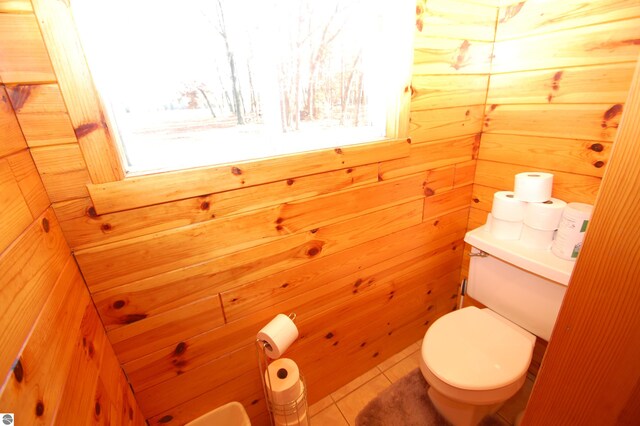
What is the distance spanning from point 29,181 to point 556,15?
184cm

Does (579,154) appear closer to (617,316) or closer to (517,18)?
(517,18)

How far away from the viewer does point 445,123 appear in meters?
1.38

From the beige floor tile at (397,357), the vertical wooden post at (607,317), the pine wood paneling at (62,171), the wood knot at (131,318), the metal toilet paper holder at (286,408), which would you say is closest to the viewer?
the vertical wooden post at (607,317)

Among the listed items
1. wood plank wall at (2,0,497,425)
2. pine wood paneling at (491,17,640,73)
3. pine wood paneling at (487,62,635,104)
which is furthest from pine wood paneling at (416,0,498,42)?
pine wood paneling at (487,62,635,104)

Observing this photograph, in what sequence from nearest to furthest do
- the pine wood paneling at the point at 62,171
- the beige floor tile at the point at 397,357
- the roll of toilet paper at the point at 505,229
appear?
the pine wood paneling at the point at 62,171, the roll of toilet paper at the point at 505,229, the beige floor tile at the point at 397,357

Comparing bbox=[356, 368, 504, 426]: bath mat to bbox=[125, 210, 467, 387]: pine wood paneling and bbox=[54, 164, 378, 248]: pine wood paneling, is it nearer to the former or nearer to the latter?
bbox=[125, 210, 467, 387]: pine wood paneling

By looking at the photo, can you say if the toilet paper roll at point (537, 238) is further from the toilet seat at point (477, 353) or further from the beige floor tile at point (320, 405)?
the beige floor tile at point (320, 405)

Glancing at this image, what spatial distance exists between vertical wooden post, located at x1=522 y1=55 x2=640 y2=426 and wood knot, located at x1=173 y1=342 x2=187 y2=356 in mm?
1081

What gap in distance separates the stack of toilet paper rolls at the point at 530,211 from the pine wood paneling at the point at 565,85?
33 centimetres

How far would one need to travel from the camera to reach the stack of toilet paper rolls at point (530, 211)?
126 cm

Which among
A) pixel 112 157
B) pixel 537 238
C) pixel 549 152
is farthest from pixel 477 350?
pixel 112 157

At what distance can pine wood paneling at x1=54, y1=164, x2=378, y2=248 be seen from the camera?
810 millimetres

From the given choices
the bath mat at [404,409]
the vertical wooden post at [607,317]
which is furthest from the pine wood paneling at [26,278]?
the bath mat at [404,409]

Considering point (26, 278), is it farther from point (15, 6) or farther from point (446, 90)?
point (446, 90)
